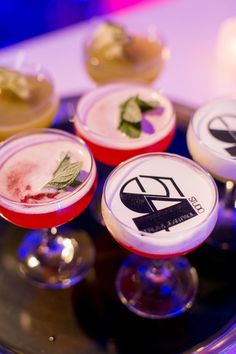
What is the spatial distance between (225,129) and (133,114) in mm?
318

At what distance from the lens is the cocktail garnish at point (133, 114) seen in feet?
5.47

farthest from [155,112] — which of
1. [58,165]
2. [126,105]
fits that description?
[58,165]

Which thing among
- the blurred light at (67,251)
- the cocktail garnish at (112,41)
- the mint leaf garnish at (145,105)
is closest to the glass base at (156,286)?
the blurred light at (67,251)

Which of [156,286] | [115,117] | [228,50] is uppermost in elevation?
[115,117]

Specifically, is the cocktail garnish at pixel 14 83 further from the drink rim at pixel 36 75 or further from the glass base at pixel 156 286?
the glass base at pixel 156 286

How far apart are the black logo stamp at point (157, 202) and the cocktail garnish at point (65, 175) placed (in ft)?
0.48

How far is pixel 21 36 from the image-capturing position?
3.22 meters

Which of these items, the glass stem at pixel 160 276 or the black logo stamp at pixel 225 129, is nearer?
the black logo stamp at pixel 225 129

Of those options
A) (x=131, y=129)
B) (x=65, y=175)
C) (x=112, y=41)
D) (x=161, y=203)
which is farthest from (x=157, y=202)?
(x=112, y=41)

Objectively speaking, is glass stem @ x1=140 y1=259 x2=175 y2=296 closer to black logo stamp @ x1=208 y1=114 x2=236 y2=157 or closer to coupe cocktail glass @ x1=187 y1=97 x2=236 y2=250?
coupe cocktail glass @ x1=187 y1=97 x2=236 y2=250

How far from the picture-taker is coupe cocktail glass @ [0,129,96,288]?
1.39 metres

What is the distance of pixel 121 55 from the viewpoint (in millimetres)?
2156

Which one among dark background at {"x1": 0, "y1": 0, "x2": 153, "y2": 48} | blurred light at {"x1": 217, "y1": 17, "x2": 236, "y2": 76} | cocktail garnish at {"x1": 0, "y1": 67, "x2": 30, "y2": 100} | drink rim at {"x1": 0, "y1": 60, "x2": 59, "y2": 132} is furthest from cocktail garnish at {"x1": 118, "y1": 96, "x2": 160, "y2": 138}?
dark background at {"x1": 0, "y1": 0, "x2": 153, "y2": 48}

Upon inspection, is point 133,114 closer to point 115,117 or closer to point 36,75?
point 115,117
